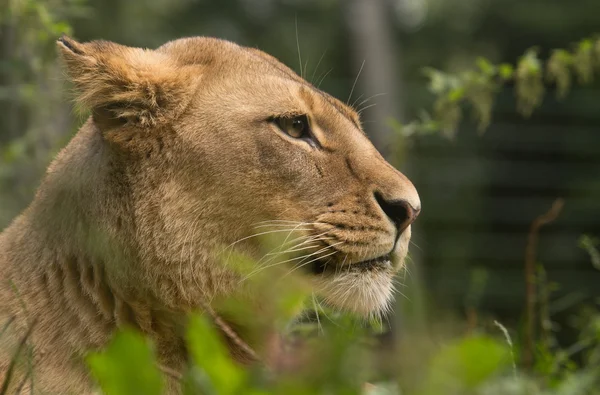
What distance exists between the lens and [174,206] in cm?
223

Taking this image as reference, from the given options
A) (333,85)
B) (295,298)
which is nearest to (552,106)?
(333,85)

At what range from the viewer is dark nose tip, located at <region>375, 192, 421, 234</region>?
7.45ft

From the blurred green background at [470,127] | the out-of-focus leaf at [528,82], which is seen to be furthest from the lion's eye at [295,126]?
the blurred green background at [470,127]

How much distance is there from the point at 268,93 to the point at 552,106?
434 centimetres

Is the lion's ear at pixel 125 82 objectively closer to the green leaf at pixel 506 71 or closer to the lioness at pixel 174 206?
the lioness at pixel 174 206

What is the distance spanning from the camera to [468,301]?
3016mm

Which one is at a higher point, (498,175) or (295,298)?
(295,298)

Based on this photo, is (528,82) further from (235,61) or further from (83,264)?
Result: (83,264)

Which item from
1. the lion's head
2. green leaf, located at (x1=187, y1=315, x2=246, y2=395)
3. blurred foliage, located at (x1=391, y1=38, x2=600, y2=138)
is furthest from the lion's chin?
green leaf, located at (x1=187, y1=315, x2=246, y2=395)

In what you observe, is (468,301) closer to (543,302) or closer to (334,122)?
(543,302)

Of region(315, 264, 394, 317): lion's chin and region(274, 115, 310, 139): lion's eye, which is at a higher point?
region(274, 115, 310, 139): lion's eye

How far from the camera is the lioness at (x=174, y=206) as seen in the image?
2105 mm

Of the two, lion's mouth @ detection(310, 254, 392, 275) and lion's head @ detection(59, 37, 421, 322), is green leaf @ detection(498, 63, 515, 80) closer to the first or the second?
lion's head @ detection(59, 37, 421, 322)

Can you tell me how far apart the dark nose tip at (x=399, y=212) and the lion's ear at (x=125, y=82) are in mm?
549
